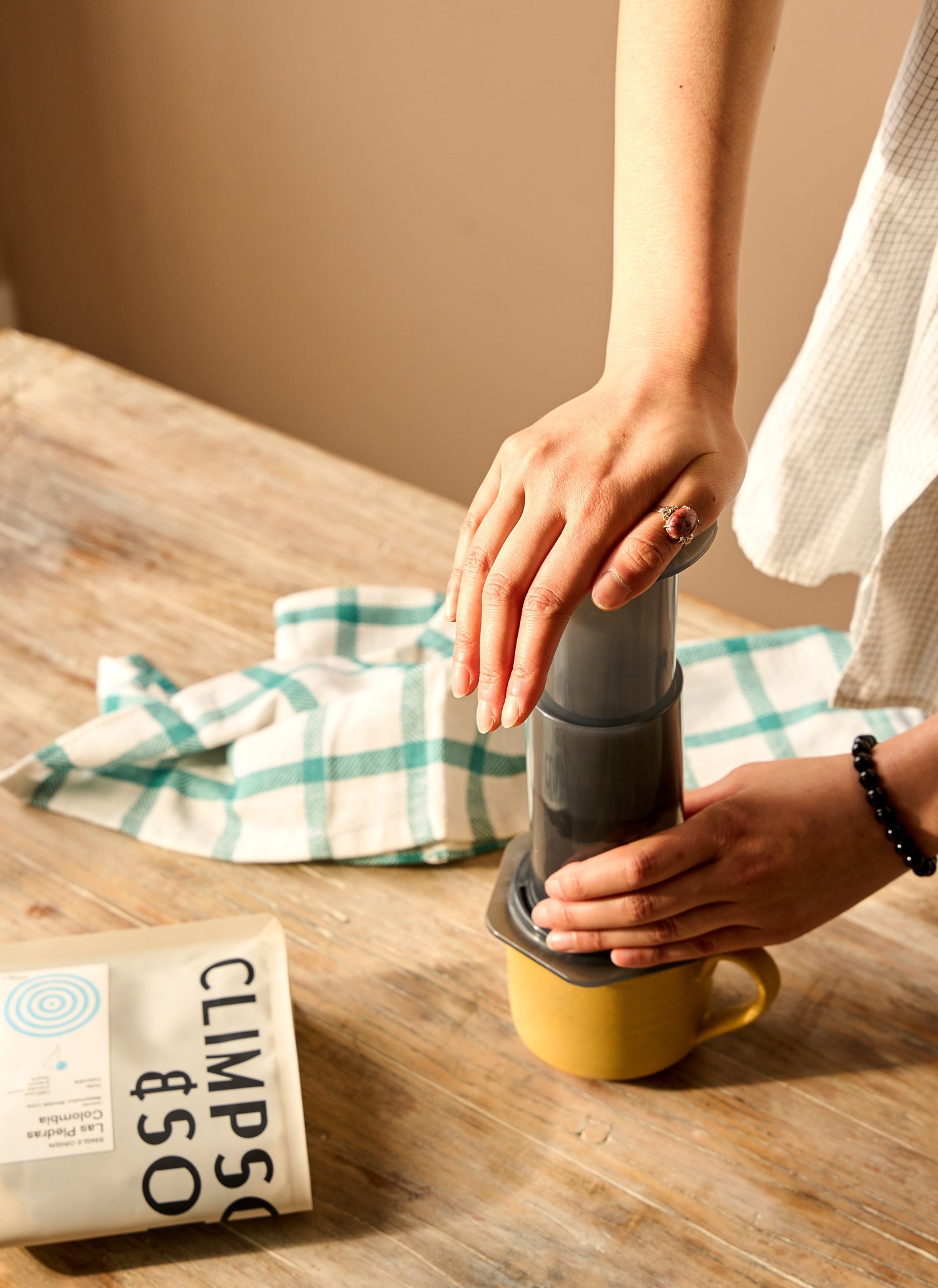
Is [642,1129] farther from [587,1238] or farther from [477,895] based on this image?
[477,895]

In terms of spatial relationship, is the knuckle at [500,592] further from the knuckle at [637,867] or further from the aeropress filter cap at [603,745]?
the knuckle at [637,867]

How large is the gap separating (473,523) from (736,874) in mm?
206

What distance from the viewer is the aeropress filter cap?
1.66 feet

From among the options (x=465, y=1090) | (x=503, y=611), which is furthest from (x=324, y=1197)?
(x=503, y=611)

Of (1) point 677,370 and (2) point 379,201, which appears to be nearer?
(1) point 677,370

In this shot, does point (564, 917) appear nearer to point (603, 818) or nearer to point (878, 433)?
point (603, 818)

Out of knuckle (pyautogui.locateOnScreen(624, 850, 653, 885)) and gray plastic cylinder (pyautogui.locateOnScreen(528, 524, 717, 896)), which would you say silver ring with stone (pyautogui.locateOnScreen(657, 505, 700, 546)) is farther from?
knuckle (pyautogui.locateOnScreen(624, 850, 653, 885))

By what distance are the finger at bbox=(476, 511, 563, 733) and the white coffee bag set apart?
0.21 metres

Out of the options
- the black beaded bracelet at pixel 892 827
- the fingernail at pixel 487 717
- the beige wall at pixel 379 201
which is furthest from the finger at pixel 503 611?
the beige wall at pixel 379 201

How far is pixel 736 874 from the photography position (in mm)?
578

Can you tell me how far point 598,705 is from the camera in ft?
1.70

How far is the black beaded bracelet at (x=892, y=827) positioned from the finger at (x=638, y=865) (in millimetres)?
93

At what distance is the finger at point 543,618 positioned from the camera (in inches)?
19.5

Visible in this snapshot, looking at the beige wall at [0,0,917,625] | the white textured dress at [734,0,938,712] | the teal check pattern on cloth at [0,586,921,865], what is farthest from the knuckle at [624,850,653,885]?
the beige wall at [0,0,917,625]
